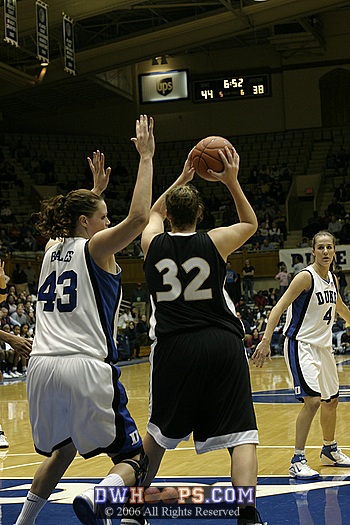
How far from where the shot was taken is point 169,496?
5.02 meters

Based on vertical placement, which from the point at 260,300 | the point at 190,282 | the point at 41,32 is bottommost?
the point at 260,300

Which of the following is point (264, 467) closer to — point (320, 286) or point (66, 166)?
point (320, 286)

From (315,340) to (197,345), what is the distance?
2688 millimetres

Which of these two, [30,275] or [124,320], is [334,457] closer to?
[124,320]

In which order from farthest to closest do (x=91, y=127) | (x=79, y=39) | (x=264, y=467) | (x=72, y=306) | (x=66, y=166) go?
(x=91, y=127) < (x=66, y=166) < (x=79, y=39) < (x=264, y=467) < (x=72, y=306)

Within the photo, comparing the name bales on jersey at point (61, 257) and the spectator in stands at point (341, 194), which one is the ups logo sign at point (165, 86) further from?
the name bales on jersey at point (61, 257)

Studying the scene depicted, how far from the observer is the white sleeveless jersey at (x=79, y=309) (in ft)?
12.9

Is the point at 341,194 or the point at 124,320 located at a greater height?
the point at 341,194

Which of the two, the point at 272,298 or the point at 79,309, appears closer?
the point at 79,309

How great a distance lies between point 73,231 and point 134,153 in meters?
29.8

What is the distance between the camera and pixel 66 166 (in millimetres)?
32375

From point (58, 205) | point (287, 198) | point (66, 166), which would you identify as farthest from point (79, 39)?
point (58, 205)

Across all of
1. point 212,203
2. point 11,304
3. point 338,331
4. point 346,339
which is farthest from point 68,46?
point 212,203

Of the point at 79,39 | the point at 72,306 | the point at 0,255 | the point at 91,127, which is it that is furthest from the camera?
the point at 91,127
